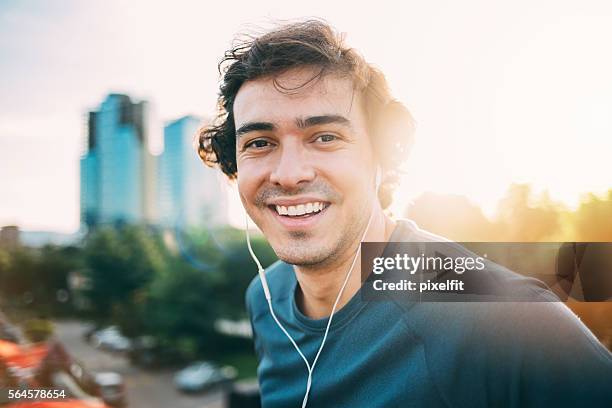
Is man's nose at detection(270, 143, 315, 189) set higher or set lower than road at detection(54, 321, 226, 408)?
higher

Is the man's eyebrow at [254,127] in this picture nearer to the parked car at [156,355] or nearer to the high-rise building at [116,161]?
the high-rise building at [116,161]

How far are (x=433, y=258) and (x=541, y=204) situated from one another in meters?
0.38

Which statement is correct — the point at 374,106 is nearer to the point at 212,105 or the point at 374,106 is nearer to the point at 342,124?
the point at 342,124

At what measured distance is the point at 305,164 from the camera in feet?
3.51

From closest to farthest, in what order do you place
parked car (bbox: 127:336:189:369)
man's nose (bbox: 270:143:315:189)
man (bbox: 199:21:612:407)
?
man (bbox: 199:21:612:407) → man's nose (bbox: 270:143:315:189) → parked car (bbox: 127:336:189:369)

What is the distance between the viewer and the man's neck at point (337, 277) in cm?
117

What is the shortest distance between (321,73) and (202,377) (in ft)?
25.5

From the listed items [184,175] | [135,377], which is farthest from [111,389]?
[135,377]

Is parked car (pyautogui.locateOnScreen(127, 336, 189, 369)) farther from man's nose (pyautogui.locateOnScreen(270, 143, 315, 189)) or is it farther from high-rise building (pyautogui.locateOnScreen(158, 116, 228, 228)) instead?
man's nose (pyautogui.locateOnScreen(270, 143, 315, 189))

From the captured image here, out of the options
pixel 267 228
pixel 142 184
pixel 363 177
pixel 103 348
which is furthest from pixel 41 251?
pixel 363 177

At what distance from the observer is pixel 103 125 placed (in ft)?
5.63

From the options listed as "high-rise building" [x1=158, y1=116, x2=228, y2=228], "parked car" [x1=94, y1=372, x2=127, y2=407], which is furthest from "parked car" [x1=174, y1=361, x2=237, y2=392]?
"high-rise building" [x1=158, y1=116, x2=228, y2=228]

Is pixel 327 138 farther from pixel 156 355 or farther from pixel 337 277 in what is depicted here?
pixel 156 355

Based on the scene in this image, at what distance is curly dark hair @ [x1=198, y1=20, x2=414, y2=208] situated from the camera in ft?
3.59
